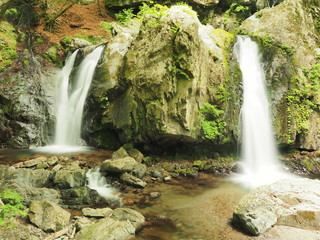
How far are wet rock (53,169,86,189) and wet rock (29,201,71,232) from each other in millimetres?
1378

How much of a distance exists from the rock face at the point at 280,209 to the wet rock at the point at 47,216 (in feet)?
10.9

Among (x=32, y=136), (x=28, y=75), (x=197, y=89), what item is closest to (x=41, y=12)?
(x=28, y=75)

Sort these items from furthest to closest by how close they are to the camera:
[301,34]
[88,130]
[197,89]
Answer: [301,34] → [88,130] → [197,89]

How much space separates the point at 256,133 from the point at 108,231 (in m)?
7.19

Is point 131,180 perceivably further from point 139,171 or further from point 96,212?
point 96,212

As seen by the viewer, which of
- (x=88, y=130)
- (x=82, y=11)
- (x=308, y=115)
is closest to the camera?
(x=308, y=115)

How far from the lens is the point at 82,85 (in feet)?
35.2

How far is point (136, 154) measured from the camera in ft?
27.5

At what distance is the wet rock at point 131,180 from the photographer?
21.0ft

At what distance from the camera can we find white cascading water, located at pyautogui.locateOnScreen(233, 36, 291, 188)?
8609 mm

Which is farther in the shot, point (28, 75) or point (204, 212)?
point (28, 75)

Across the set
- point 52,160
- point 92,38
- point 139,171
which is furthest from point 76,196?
point 92,38

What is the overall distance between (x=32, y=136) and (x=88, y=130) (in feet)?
7.85

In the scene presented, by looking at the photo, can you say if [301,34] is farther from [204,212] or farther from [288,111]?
[204,212]
